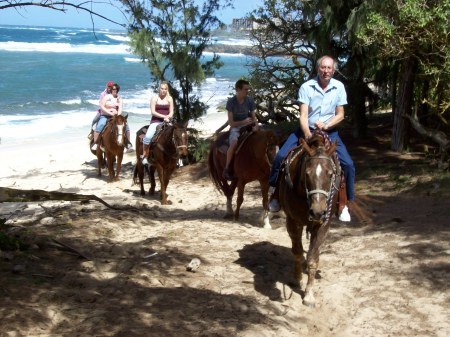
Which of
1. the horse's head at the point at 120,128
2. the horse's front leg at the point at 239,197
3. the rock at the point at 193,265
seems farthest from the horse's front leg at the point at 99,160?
the rock at the point at 193,265

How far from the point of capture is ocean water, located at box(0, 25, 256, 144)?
29.3 meters

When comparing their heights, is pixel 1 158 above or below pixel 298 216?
below

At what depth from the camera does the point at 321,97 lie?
660 cm

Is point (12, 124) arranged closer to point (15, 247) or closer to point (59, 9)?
point (15, 247)

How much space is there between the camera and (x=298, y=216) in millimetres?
6402

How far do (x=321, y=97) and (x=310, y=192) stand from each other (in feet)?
4.74

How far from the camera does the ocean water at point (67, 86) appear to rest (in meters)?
29.3

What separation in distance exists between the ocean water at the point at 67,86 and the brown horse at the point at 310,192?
559 centimetres

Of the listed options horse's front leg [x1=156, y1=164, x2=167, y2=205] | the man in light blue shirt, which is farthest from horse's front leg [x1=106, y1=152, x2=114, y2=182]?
the man in light blue shirt

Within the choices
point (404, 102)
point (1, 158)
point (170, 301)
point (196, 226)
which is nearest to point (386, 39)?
point (404, 102)

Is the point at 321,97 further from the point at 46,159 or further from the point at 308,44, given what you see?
the point at 46,159

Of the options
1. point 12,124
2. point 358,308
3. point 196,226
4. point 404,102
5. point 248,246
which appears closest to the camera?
point 358,308

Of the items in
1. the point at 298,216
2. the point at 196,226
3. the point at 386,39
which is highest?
the point at 386,39

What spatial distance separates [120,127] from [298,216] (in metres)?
9.55
